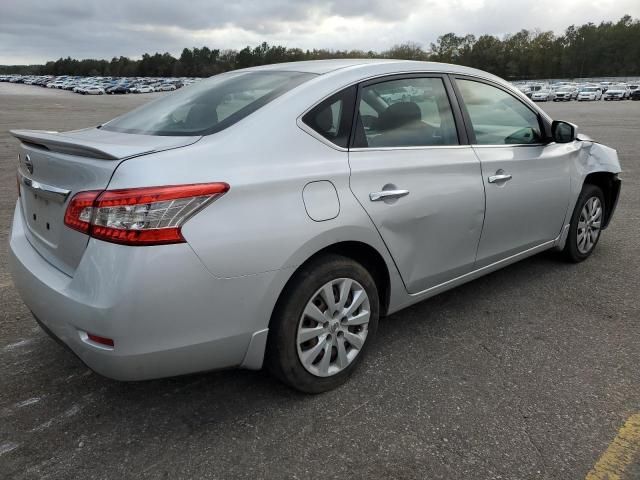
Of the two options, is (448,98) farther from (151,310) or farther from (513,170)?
(151,310)

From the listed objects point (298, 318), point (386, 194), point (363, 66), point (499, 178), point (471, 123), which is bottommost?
point (298, 318)

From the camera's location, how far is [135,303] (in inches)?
82.5

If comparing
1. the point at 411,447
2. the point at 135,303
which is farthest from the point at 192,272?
the point at 411,447

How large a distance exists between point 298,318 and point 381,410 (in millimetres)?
622

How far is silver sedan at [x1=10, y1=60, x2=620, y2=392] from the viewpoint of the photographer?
2146 millimetres

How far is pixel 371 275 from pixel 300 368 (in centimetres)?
67

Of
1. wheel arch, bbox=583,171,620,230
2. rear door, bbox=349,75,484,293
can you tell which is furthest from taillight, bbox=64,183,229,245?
wheel arch, bbox=583,171,620,230

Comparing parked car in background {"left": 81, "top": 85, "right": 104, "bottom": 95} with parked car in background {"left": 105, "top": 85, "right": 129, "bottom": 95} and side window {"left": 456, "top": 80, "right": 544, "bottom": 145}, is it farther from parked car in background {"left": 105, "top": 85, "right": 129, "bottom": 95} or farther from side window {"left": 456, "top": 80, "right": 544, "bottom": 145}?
side window {"left": 456, "top": 80, "right": 544, "bottom": 145}

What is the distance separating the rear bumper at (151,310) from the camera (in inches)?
82.7

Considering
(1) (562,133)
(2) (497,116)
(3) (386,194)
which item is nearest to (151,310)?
(3) (386,194)

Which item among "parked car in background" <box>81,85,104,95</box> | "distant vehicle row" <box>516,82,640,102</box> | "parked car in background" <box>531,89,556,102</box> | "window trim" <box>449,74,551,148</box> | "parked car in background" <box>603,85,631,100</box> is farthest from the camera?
"parked car in background" <box>81,85,104,95</box>

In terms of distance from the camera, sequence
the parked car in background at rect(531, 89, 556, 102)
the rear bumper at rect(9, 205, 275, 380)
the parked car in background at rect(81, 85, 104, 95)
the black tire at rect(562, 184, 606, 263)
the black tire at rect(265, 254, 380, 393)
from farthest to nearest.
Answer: the parked car in background at rect(81, 85, 104, 95) → the parked car in background at rect(531, 89, 556, 102) → the black tire at rect(562, 184, 606, 263) → the black tire at rect(265, 254, 380, 393) → the rear bumper at rect(9, 205, 275, 380)

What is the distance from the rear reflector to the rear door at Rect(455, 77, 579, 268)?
2298 mm

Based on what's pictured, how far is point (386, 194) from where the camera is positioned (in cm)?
280
